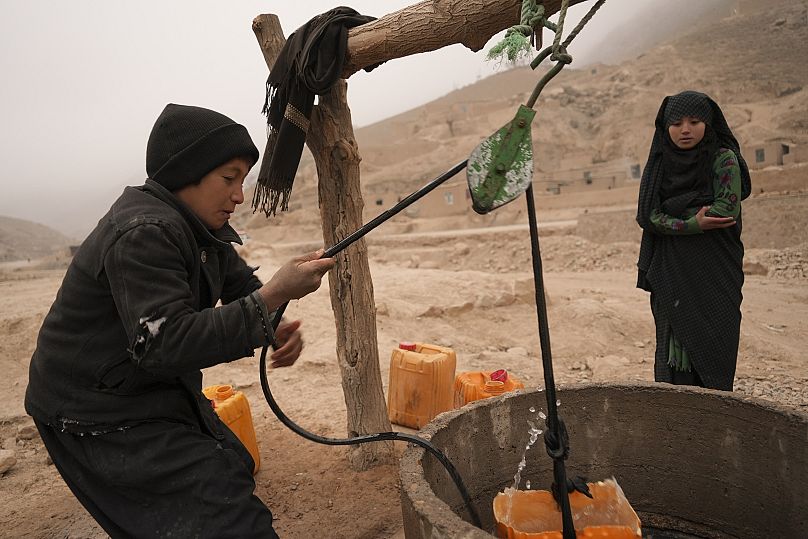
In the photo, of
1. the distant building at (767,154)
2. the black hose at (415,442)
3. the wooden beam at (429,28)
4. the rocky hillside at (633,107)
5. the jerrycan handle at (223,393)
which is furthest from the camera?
the rocky hillside at (633,107)

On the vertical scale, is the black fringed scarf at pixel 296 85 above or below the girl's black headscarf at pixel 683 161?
above

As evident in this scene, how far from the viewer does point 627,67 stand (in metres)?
33.7

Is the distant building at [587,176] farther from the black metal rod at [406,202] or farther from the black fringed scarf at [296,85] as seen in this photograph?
the black metal rod at [406,202]

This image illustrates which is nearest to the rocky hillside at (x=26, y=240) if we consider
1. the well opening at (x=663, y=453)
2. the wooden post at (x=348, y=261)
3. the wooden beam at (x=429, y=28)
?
the wooden post at (x=348, y=261)

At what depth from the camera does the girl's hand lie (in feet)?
8.08

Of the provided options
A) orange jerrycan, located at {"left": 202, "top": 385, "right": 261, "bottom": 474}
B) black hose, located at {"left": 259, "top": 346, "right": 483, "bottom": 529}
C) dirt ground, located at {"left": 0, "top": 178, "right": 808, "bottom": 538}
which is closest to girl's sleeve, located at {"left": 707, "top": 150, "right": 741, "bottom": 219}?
dirt ground, located at {"left": 0, "top": 178, "right": 808, "bottom": 538}

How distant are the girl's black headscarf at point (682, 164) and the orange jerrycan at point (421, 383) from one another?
1372 millimetres

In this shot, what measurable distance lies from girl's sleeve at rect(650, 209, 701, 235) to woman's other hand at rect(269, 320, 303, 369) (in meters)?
1.80

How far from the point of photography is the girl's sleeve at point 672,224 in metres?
2.52

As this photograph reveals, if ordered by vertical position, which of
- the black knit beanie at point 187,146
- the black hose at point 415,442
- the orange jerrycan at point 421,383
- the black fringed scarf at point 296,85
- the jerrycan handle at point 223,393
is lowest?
the orange jerrycan at point 421,383

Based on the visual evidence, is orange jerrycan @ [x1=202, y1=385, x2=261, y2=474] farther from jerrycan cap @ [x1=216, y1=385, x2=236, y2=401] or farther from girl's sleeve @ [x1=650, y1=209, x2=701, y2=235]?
girl's sleeve @ [x1=650, y1=209, x2=701, y2=235]

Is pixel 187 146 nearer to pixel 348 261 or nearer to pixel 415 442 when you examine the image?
pixel 415 442

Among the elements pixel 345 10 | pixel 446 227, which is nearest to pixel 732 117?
pixel 446 227

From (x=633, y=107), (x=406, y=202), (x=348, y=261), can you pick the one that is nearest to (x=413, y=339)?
(x=348, y=261)
